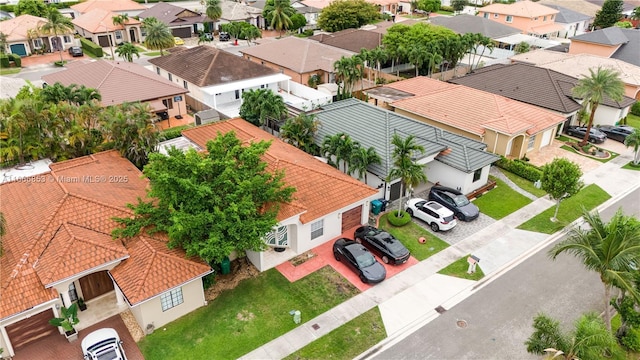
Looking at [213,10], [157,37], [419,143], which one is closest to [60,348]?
[419,143]

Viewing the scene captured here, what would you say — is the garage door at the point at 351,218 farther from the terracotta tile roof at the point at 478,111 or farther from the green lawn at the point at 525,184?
the terracotta tile roof at the point at 478,111

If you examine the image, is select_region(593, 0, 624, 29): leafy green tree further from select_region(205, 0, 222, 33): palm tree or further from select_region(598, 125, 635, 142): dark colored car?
select_region(205, 0, 222, 33): palm tree

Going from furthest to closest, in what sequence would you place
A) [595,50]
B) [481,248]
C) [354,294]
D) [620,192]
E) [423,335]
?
[595,50] → [620,192] → [481,248] → [354,294] → [423,335]

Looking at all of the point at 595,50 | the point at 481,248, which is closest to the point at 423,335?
the point at 481,248

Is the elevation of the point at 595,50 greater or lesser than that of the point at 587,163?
greater

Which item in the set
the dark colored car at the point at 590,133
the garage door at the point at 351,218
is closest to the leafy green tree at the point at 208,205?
the garage door at the point at 351,218

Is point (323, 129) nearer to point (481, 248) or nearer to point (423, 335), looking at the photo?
point (481, 248)
